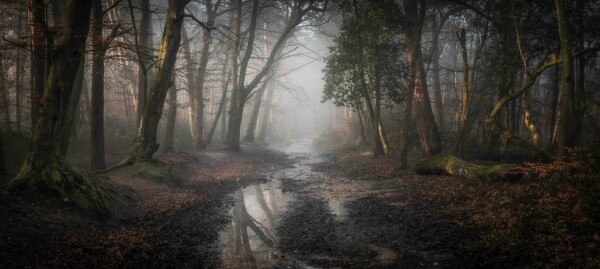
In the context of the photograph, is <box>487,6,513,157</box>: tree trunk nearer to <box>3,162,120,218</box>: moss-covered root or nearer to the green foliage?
the green foliage

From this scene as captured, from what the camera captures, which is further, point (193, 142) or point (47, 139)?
point (193, 142)

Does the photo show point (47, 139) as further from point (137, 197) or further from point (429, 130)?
point (429, 130)

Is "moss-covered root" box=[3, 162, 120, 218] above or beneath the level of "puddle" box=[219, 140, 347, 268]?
above

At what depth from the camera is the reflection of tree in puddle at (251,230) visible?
709 cm

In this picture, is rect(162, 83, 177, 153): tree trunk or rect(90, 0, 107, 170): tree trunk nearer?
rect(90, 0, 107, 170): tree trunk

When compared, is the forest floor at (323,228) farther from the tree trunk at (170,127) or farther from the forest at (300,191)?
the tree trunk at (170,127)

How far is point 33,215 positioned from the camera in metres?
7.36

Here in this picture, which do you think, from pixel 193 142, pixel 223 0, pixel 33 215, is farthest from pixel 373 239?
pixel 223 0

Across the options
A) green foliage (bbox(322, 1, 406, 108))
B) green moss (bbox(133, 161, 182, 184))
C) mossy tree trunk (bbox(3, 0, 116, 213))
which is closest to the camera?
mossy tree trunk (bbox(3, 0, 116, 213))

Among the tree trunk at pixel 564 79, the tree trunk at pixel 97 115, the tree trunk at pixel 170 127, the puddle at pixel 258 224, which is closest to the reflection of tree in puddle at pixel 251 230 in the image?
the puddle at pixel 258 224

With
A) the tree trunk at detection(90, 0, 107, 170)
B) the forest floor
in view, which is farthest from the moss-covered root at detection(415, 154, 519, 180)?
the tree trunk at detection(90, 0, 107, 170)

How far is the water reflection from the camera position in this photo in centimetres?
709

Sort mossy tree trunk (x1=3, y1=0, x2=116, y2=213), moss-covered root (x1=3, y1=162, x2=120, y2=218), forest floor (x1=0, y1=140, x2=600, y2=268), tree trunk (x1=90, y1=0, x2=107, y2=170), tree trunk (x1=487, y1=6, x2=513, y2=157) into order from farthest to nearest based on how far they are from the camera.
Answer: tree trunk (x1=487, y1=6, x2=513, y2=157) < tree trunk (x1=90, y1=0, x2=107, y2=170) < mossy tree trunk (x1=3, y1=0, x2=116, y2=213) < moss-covered root (x1=3, y1=162, x2=120, y2=218) < forest floor (x1=0, y1=140, x2=600, y2=268)

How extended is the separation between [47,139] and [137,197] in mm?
3201
